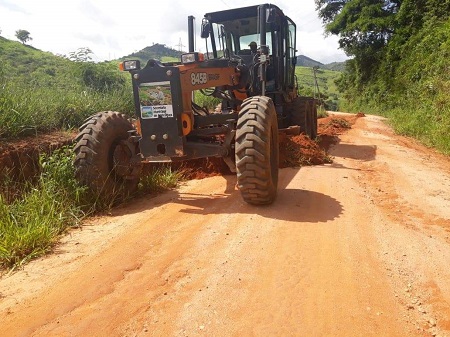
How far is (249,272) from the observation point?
2979 millimetres

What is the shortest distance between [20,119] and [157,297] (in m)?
4.49

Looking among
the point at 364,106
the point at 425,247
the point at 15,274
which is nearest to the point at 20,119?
the point at 15,274

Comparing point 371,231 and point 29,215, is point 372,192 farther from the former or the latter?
point 29,215

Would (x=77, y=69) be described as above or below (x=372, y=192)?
above

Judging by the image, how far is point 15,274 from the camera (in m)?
3.13

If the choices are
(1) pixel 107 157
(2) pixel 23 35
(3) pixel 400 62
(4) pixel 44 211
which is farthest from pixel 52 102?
(2) pixel 23 35

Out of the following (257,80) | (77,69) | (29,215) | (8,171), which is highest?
(77,69)

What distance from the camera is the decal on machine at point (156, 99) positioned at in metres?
4.59

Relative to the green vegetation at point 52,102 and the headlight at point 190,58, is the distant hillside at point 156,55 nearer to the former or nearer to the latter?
the headlight at point 190,58

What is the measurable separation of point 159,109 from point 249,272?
2486 millimetres

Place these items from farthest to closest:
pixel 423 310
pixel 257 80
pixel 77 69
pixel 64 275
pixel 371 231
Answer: pixel 77 69, pixel 257 80, pixel 371 231, pixel 64 275, pixel 423 310

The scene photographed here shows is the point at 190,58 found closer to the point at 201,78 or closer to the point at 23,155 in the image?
the point at 201,78

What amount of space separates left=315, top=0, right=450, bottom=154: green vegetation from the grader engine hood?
21.3 feet

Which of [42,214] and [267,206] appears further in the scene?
[267,206]
